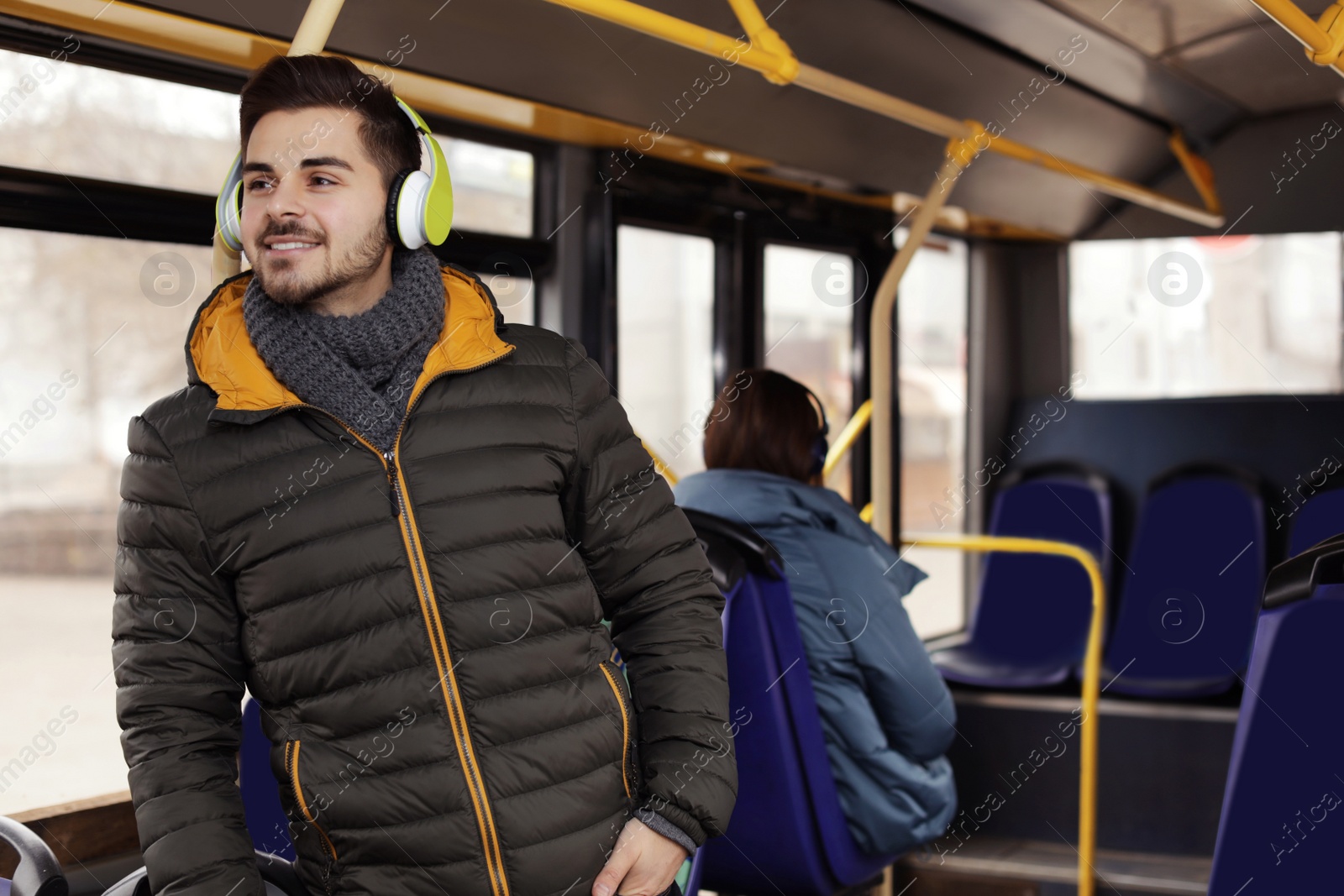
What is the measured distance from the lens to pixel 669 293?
12.0 ft

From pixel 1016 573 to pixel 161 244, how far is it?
138 inches

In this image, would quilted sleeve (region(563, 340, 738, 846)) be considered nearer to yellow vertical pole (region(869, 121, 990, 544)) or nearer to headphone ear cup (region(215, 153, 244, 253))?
headphone ear cup (region(215, 153, 244, 253))

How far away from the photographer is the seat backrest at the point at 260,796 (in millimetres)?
2062

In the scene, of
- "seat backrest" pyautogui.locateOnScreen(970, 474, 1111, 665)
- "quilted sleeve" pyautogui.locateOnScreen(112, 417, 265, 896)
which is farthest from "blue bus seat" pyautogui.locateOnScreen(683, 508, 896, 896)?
"seat backrest" pyautogui.locateOnScreen(970, 474, 1111, 665)

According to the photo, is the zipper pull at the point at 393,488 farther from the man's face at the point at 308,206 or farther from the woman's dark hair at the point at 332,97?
the woman's dark hair at the point at 332,97

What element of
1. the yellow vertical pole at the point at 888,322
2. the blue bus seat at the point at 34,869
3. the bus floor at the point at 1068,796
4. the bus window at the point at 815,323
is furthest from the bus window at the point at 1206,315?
the blue bus seat at the point at 34,869

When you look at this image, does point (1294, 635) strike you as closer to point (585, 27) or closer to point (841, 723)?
point (841, 723)

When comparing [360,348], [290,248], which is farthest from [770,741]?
[290,248]

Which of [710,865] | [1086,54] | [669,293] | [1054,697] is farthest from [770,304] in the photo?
[710,865]

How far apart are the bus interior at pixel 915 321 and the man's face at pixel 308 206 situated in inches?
11.0

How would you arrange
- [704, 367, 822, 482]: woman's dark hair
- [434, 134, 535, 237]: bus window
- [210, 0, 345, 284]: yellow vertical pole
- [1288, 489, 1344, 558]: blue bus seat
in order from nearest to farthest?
1. [210, 0, 345, 284]: yellow vertical pole
2. [704, 367, 822, 482]: woman's dark hair
3. [434, 134, 535, 237]: bus window
4. [1288, 489, 1344, 558]: blue bus seat

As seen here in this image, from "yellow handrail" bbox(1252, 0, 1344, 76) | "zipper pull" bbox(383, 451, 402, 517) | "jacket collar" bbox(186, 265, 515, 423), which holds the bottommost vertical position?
"zipper pull" bbox(383, 451, 402, 517)

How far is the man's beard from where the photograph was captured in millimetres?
1251

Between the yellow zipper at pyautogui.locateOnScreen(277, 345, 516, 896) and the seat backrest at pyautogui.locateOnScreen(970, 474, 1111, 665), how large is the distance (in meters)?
3.60
